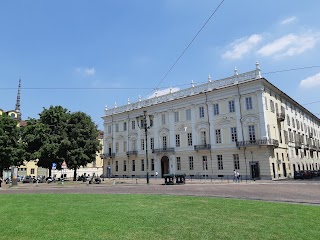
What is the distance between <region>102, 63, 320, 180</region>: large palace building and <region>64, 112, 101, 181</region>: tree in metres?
9.72

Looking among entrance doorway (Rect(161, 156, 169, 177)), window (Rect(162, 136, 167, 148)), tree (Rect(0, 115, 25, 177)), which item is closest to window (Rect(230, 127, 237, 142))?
window (Rect(162, 136, 167, 148))

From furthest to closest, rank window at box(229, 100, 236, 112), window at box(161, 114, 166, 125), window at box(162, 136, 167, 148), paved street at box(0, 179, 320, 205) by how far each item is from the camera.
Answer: window at box(161, 114, 166, 125) → window at box(162, 136, 167, 148) → window at box(229, 100, 236, 112) → paved street at box(0, 179, 320, 205)

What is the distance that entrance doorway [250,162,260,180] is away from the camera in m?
38.6

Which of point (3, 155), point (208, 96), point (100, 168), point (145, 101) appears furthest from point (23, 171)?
point (208, 96)

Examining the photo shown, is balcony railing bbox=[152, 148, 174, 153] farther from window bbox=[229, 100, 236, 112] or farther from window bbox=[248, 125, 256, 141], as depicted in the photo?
window bbox=[248, 125, 256, 141]

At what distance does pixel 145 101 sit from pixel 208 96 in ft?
50.9

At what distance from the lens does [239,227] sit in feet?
23.2

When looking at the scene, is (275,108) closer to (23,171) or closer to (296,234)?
(296,234)

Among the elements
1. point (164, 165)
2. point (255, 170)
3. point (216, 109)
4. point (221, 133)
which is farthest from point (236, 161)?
point (164, 165)

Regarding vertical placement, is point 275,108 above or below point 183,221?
above

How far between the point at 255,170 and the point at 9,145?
37.5m

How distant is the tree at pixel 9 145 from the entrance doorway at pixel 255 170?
35538 millimetres

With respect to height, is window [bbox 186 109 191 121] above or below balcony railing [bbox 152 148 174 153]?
above

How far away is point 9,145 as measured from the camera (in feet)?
139
